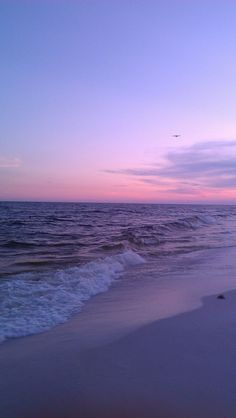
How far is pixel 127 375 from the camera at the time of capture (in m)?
4.41

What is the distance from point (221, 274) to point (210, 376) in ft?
23.0

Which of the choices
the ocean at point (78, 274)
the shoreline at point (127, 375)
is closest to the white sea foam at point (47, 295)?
the ocean at point (78, 274)

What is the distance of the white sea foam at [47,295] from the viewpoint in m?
6.48

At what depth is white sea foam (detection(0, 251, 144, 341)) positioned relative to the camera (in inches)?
255

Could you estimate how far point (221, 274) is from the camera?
11.0 m

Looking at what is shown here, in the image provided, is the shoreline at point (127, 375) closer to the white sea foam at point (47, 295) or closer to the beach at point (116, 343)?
the beach at point (116, 343)

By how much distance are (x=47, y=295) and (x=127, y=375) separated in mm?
4204

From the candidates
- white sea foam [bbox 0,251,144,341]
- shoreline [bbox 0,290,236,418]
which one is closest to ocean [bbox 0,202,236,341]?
white sea foam [bbox 0,251,144,341]

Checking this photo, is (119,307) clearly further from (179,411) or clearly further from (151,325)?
(179,411)

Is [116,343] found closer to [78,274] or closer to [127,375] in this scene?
→ [127,375]

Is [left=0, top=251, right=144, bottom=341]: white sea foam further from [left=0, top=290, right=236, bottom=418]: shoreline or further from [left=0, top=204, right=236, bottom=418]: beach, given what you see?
[left=0, top=290, right=236, bottom=418]: shoreline

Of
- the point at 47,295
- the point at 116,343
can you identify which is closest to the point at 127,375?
the point at 116,343

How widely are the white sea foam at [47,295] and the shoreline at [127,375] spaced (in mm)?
671

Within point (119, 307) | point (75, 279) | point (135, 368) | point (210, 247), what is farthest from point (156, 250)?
point (135, 368)
